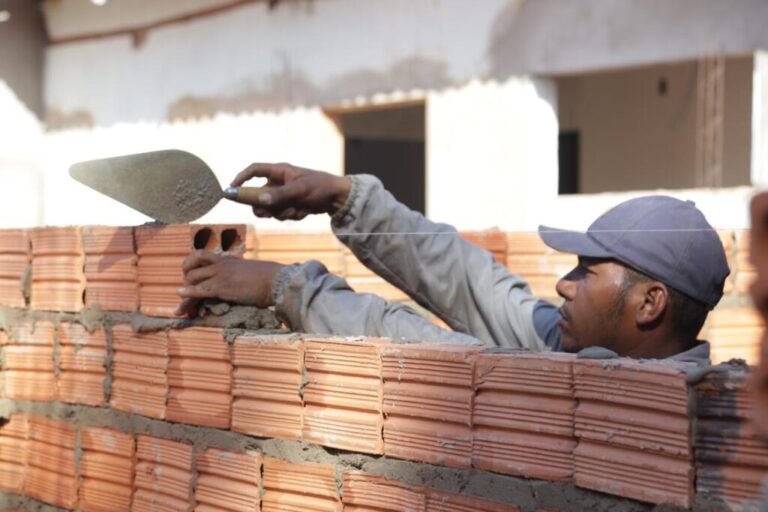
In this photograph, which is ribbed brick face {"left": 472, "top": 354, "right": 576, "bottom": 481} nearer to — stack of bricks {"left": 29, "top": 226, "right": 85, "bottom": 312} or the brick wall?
the brick wall

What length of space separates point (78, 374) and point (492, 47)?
484 cm

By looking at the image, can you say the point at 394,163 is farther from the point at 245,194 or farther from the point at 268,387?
the point at 268,387

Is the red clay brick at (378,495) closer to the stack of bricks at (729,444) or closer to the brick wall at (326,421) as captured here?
the brick wall at (326,421)

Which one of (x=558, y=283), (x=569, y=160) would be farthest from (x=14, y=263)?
(x=569, y=160)

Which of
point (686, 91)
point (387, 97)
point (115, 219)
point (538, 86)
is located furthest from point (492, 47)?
point (115, 219)

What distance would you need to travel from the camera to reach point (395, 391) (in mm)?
2430

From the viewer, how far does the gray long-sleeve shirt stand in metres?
2.97

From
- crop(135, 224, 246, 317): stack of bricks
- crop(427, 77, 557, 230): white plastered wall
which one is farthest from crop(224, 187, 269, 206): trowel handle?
crop(427, 77, 557, 230): white plastered wall

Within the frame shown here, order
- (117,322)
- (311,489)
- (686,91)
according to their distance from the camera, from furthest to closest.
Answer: (686,91) < (117,322) < (311,489)

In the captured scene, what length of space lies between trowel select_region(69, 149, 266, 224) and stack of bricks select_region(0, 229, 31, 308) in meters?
0.70

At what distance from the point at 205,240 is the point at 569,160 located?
8.76m

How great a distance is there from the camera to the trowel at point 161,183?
2.91m

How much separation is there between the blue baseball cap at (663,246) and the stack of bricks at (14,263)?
1725 millimetres

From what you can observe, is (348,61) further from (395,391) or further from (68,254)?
(395,391)
